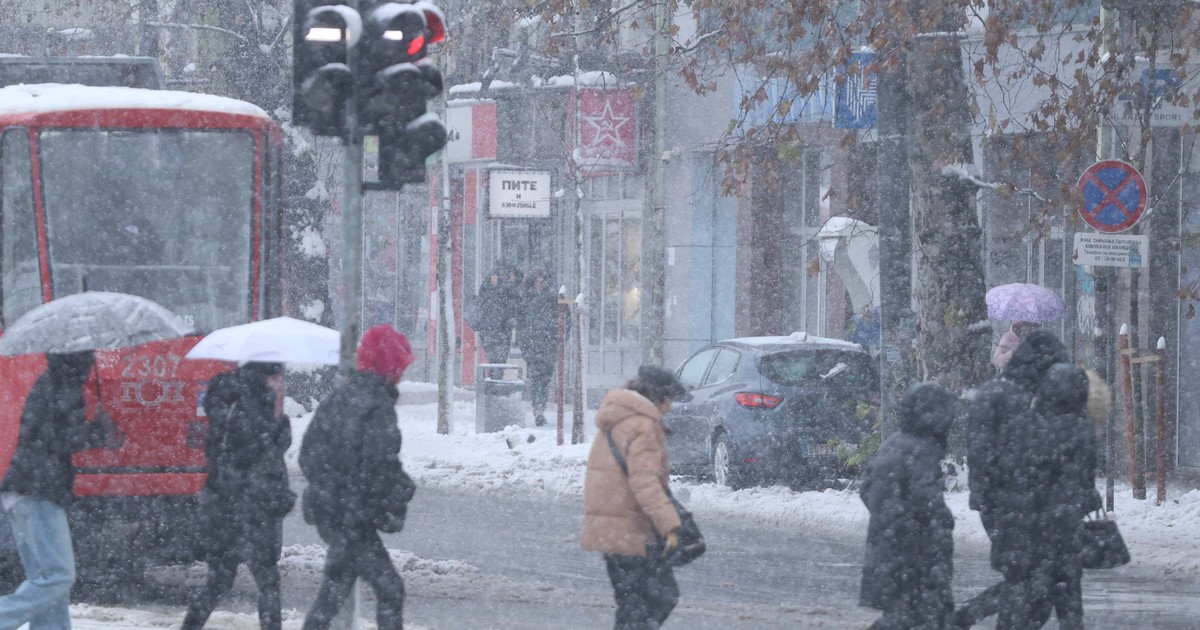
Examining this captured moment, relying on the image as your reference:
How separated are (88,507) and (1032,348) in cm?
567

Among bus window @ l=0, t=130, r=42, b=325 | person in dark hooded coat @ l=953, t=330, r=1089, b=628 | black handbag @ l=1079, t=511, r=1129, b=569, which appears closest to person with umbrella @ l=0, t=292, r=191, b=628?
bus window @ l=0, t=130, r=42, b=325

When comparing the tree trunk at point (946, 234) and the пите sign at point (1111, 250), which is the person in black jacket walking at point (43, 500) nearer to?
the пите sign at point (1111, 250)

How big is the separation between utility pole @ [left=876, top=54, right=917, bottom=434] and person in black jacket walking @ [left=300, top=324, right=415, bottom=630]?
8.20 metres

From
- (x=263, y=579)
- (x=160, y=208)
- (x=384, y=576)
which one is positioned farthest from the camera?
(x=160, y=208)

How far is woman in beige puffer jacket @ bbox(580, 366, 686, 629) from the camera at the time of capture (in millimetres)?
7559

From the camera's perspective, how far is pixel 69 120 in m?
11.8

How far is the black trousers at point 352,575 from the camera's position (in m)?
7.84

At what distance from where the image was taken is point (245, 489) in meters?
8.46

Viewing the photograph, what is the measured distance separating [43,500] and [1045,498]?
4.38 meters

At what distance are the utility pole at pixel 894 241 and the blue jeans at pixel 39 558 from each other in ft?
30.3

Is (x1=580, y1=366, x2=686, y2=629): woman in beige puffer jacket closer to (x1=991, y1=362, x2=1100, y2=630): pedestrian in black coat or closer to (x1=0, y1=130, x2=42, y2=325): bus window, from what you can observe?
(x1=991, y1=362, x2=1100, y2=630): pedestrian in black coat

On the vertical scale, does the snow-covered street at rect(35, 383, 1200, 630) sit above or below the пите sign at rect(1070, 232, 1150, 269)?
below

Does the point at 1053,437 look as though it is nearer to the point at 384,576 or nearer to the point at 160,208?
the point at 384,576

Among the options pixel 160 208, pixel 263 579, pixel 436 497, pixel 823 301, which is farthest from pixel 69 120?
pixel 823 301
